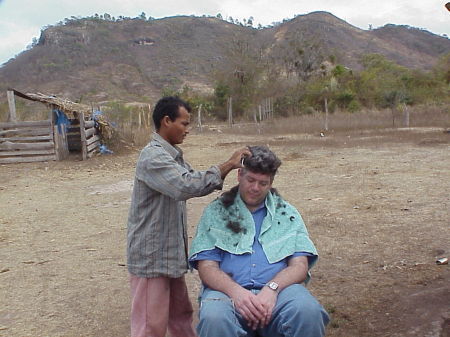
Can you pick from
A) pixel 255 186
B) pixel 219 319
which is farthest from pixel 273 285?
pixel 255 186

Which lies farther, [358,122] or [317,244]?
[358,122]

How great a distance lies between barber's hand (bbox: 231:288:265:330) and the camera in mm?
2500

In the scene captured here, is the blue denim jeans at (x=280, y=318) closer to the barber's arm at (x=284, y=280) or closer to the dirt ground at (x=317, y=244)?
the barber's arm at (x=284, y=280)

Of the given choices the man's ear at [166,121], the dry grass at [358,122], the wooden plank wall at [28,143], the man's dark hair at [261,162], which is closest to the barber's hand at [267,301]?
the man's dark hair at [261,162]

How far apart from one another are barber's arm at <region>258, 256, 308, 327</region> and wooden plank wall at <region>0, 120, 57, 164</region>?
12465 mm

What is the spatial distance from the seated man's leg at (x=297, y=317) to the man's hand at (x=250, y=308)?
70mm

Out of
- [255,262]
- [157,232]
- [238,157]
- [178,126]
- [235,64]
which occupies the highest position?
[235,64]

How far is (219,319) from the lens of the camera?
245 centimetres

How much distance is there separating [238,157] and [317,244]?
311 cm

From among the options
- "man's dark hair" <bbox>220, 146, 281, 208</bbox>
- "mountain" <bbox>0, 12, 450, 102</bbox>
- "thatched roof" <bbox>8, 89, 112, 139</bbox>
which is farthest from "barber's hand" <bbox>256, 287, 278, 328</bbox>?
"mountain" <bbox>0, 12, 450, 102</bbox>

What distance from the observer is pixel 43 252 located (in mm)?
5934

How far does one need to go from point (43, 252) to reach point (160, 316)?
350cm

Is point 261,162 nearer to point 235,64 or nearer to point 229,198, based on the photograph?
point 229,198

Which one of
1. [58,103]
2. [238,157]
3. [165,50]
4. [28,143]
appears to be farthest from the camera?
[165,50]
